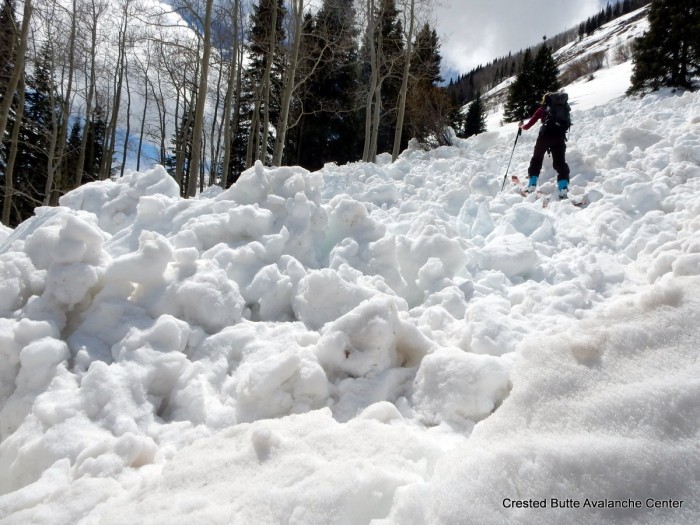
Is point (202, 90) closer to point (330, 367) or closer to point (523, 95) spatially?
point (330, 367)

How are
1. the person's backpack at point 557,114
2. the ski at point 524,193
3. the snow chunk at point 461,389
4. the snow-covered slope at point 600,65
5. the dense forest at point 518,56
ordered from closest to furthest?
the snow chunk at point 461,389
the ski at point 524,193
the person's backpack at point 557,114
the snow-covered slope at point 600,65
the dense forest at point 518,56

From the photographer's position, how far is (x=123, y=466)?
5.99 feet

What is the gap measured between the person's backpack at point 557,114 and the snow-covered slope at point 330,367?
8.93 feet

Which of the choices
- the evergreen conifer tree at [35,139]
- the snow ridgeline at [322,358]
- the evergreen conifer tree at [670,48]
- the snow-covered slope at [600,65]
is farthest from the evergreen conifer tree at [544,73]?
the evergreen conifer tree at [35,139]

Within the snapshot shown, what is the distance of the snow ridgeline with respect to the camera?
5.04 ft

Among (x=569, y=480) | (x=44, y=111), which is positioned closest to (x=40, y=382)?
(x=569, y=480)

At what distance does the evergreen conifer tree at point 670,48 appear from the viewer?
575 inches

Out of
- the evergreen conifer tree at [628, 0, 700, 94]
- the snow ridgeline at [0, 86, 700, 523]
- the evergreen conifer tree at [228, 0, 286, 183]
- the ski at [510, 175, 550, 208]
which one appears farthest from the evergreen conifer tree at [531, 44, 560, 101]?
the snow ridgeline at [0, 86, 700, 523]

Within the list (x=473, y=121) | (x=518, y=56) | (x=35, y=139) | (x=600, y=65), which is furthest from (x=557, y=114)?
(x=518, y=56)

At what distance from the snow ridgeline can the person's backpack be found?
8.54ft

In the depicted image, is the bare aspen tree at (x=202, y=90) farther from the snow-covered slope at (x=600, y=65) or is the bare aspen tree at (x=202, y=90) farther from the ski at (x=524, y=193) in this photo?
the snow-covered slope at (x=600, y=65)

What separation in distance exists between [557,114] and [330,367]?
677cm

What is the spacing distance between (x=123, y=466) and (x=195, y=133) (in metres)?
9.80

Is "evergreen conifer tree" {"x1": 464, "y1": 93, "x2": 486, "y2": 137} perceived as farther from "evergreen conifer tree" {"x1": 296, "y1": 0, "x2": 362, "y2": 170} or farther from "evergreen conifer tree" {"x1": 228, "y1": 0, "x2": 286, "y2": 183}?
"evergreen conifer tree" {"x1": 228, "y1": 0, "x2": 286, "y2": 183}
